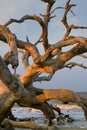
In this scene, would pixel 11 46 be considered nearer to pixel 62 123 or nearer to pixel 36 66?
pixel 36 66

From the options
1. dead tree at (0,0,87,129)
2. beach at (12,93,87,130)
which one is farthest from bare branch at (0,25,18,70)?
beach at (12,93,87,130)

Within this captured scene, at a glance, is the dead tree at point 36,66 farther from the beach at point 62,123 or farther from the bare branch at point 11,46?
the beach at point 62,123

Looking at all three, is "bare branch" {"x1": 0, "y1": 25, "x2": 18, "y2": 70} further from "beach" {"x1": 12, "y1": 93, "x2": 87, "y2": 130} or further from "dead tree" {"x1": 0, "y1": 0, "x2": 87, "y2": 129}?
"beach" {"x1": 12, "y1": 93, "x2": 87, "y2": 130}

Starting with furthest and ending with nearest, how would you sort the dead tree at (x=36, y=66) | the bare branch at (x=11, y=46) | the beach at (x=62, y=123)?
the beach at (x=62, y=123) → the dead tree at (x=36, y=66) → the bare branch at (x=11, y=46)

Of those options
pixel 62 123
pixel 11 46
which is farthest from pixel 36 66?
pixel 62 123

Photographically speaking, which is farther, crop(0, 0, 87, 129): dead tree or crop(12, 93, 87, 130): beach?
crop(12, 93, 87, 130): beach

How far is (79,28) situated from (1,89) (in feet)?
10.6

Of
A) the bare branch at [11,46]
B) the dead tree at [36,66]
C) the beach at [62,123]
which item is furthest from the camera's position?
the beach at [62,123]

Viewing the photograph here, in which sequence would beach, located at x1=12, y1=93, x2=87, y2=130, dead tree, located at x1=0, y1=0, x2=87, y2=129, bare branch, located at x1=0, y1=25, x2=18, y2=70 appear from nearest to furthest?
1. bare branch, located at x1=0, y1=25, x2=18, y2=70
2. dead tree, located at x1=0, y1=0, x2=87, y2=129
3. beach, located at x1=12, y1=93, x2=87, y2=130

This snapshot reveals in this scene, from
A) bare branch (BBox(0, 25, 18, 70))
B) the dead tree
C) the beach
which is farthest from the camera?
the beach

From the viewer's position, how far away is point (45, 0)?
10.6 meters

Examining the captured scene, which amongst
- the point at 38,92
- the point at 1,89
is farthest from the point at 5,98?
the point at 38,92

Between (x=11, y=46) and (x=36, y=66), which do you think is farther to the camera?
(x=36, y=66)

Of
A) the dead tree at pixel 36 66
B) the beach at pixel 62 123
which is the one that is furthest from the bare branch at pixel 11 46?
the beach at pixel 62 123
